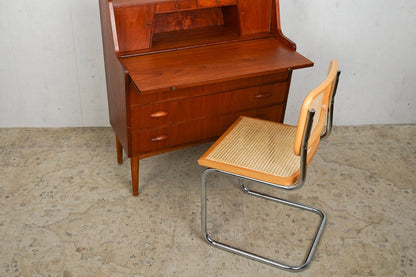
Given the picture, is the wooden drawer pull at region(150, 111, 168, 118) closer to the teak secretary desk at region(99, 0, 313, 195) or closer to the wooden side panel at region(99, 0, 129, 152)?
the teak secretary desk at region(99, 0, 313, 195)

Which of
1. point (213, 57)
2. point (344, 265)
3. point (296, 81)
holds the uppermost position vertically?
point (213, 57)

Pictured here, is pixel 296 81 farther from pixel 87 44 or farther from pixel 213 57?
pixel 87 44

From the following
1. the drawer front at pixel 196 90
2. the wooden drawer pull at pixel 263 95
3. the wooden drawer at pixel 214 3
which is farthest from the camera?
the wooden drawer pull at pixel 263 95

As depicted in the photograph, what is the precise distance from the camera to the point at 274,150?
6.93ft


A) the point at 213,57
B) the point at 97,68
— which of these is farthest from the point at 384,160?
the point at 97,68

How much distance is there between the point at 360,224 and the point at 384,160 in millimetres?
663

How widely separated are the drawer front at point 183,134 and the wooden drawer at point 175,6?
562mm

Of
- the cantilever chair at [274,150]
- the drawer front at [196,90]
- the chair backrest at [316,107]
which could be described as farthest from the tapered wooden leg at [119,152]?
the chair backrest at [316,107]

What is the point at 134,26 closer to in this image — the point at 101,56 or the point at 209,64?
the point at 209,64

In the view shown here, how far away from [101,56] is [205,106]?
0.87m

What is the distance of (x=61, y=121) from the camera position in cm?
308

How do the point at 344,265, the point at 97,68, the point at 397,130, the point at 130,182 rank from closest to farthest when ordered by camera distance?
1. the point at 344,265
2. the point at 130,182
3. the point at 97,68
4. the point at 397,130

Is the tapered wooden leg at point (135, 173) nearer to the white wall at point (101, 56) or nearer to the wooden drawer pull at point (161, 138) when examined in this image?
the wooden drawer pull at point (161, 138)

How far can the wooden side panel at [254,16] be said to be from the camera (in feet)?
8.18
